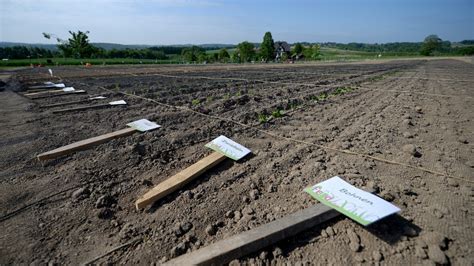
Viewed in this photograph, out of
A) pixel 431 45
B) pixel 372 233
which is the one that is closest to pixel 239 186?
pixel 372 233

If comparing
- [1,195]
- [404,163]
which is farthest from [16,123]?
[404,163]

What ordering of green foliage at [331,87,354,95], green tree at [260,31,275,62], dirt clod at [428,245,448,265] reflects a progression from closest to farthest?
dirt clod at [428,245,448,265], green foliage at [331,87,354,95], green tree at [260,31,275,62]

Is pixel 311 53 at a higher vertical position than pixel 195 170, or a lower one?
higher

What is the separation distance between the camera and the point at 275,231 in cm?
208

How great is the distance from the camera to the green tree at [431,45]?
86.2 metres

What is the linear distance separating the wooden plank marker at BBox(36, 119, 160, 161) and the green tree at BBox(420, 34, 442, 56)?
108 metres

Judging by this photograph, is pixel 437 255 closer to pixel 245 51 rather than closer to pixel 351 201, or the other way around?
pixel 351 201

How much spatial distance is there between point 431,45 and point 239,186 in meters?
116

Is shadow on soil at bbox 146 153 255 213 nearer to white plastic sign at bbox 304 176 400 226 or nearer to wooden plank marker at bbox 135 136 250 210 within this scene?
wooden plank marker at bbox 135 136 250 210

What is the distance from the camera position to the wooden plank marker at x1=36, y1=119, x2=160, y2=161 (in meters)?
3.70

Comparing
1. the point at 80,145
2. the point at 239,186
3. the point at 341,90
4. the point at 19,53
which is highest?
the point at 19,53

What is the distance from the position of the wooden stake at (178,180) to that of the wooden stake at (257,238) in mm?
863

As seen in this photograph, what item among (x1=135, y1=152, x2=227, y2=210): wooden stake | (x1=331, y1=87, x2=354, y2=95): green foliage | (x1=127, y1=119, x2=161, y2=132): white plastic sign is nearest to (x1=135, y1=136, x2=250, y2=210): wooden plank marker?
(x1=135, y1=152, x2=227, y2=210): wooden stake

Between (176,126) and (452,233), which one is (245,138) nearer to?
(176,126)
